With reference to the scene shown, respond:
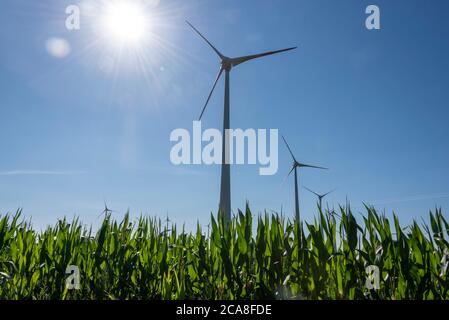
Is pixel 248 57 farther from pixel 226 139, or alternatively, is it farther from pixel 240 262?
pixel 240 262

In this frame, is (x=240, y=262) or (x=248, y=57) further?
(x=248, y=57)

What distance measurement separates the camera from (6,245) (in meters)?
9.65

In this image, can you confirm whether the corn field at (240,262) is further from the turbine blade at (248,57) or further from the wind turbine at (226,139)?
the turbine blade at (248,57)

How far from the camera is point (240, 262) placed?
7.89m

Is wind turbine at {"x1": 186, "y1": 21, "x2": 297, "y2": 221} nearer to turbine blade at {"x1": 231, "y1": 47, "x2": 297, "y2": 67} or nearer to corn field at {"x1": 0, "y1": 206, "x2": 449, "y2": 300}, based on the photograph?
turbine blade at {"x1": 231, "y1": 47, "x2": 297, "y2": 67}

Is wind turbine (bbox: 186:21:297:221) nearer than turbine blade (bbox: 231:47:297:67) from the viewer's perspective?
Yes

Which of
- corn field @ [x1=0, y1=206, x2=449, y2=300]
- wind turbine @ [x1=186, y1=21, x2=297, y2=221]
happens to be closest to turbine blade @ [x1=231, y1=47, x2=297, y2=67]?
wind turbine @ [x1=186, y1=21, x2=297, y2=221]

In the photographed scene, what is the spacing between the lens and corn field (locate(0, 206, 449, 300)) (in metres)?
7.00

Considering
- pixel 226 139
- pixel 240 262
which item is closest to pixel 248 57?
pixel 226 139

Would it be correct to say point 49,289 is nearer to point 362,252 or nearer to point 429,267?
point 362,252

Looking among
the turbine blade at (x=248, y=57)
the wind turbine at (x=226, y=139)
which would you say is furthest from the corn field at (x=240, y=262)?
the turbine blade at (x=248, y=57)

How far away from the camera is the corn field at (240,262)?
7.00 m
